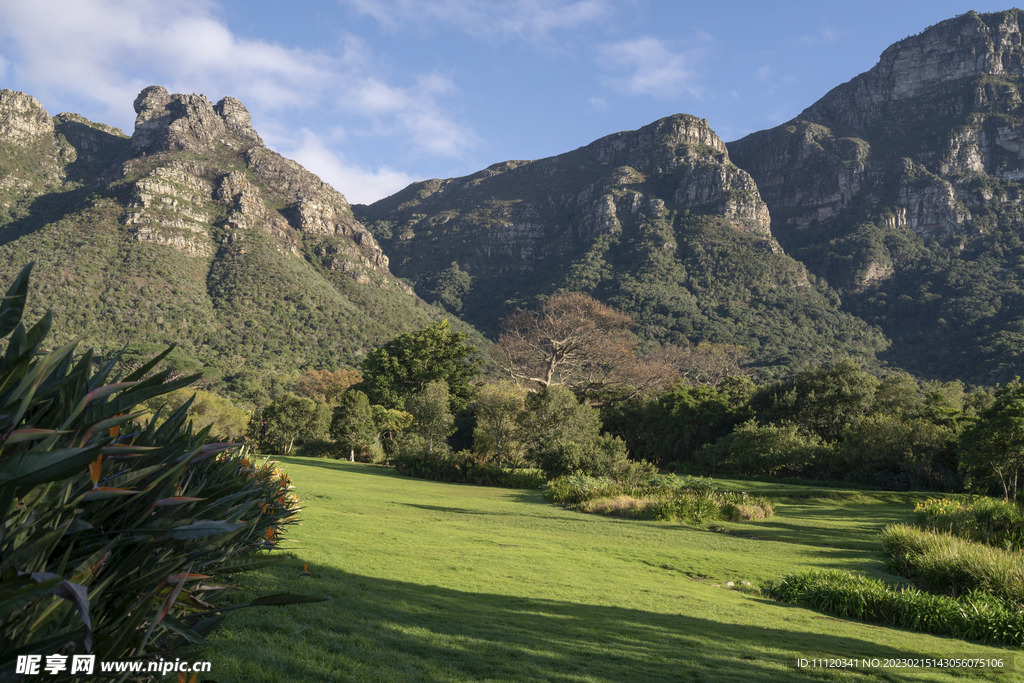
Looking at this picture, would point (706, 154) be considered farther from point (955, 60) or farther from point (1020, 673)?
point (1020, 673)

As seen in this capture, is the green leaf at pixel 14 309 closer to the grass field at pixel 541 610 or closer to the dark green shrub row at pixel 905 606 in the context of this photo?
the grass field at pixel 541 610

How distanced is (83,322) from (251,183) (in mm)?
54057

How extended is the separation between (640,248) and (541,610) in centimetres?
10293

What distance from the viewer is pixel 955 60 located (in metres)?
130

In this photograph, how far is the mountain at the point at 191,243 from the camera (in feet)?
197

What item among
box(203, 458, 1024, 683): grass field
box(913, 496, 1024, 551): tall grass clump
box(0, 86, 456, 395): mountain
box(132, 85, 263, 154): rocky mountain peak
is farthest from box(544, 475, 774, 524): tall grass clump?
box(132, 85, 263, 154): rocky mountain peak

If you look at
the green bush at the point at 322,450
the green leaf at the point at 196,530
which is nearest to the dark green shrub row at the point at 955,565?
the green leaf at the point at 196,530

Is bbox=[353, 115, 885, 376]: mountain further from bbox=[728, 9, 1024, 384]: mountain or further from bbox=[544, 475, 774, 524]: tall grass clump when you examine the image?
bbox=[544, 475, 774, 524]: tall grass clump

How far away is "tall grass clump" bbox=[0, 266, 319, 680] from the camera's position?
1154mm

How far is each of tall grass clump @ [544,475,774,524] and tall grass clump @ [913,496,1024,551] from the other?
162 inches

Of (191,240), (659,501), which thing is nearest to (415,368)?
(659,501)

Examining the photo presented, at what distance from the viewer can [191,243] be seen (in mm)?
75562

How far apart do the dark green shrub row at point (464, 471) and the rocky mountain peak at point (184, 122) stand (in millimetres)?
102030

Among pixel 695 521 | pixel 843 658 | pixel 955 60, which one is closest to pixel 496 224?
pixel 955 60
